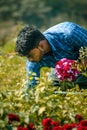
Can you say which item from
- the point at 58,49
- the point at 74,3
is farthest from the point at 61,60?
the point at 74,3

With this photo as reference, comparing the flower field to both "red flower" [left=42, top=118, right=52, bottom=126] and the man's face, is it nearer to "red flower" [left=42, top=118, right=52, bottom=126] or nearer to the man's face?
"red flower" [left=42, top=118, right=52, bottom=126]

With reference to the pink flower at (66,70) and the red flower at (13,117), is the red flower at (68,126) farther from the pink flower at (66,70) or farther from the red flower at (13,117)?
the pink flower at (66,70)

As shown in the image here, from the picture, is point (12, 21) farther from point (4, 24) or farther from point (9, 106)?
point (9, 106)

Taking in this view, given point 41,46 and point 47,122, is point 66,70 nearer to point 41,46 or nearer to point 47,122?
point 41,46

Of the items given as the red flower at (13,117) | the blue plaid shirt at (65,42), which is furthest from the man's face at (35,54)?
the red flower at (13,117)

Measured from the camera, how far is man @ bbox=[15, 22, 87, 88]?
506cm

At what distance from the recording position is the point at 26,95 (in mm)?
4336

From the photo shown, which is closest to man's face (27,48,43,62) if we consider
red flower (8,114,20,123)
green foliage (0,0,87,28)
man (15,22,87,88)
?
man (15,22,87,88)

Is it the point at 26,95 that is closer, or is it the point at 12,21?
the point at 26,95

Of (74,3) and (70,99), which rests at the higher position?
(74,3)

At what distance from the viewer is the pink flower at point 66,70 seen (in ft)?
16.0

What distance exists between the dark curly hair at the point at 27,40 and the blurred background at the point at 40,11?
1489 centimetres

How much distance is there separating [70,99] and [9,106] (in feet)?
1.84

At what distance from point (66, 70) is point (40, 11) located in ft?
56.3
